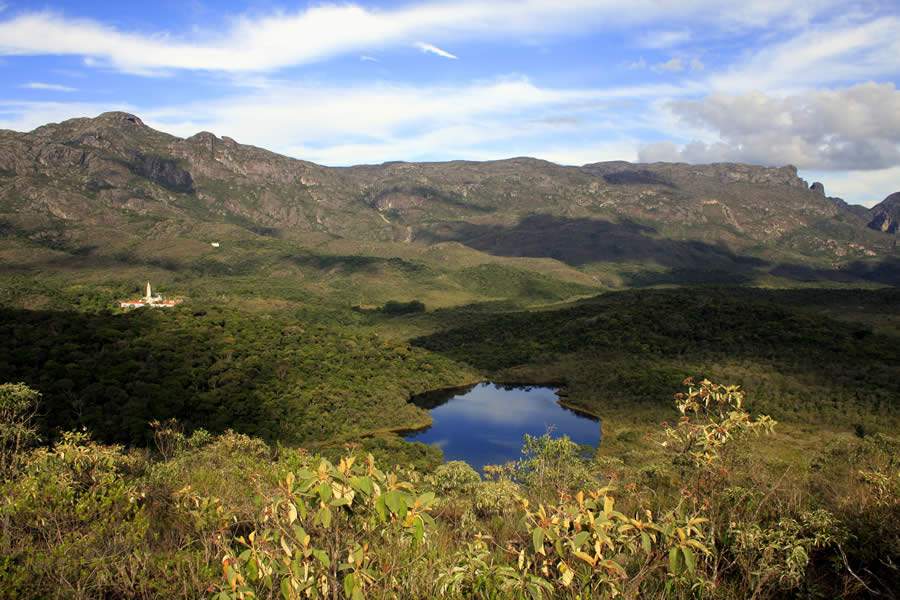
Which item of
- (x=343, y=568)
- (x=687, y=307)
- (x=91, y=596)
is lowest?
(x=687, y=307)

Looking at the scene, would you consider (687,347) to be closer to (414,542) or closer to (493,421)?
(493,421)

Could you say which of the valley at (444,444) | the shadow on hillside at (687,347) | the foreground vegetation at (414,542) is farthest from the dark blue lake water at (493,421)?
the foreground vegetation at (414,542)

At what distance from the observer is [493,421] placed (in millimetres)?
80125

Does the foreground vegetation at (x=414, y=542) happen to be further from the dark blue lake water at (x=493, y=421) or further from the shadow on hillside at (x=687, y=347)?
the shadow on hillside at (x=687, y=347)

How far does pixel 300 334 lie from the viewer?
87.9m

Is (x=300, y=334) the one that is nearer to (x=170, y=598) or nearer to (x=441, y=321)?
(x=441, y=321)

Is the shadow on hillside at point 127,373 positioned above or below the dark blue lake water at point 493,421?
above

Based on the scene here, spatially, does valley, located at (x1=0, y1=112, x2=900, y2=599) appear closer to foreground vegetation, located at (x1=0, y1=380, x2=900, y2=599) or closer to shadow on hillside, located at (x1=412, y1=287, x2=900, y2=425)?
foreground vegetation, located at (x1=0, y1=380, x2=900, y2=599)

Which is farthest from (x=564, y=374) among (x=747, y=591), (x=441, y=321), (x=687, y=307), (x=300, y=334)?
(x=747, y=591)

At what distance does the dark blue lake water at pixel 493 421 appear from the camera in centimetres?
6950

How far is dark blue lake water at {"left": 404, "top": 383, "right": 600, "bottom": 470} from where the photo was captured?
69500mm

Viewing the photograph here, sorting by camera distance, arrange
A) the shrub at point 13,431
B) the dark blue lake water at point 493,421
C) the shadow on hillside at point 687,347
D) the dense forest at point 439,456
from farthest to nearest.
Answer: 1. the shadow on hillside at point 687,347
2. the dark blue lake water at point 493,421
3. the shrub at point 13,431
4. the dense forest at point 439,456

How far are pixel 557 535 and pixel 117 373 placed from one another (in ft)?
206

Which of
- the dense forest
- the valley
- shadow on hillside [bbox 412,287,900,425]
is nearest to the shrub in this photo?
the dense forest
